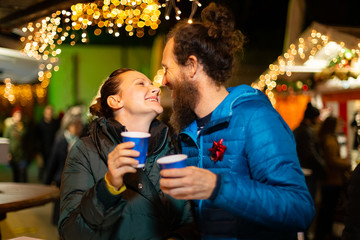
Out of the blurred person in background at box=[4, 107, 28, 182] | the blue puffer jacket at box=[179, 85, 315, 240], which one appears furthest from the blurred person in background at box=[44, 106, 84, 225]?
the blue puffer jacket at box=[179, 85, 315, 240]

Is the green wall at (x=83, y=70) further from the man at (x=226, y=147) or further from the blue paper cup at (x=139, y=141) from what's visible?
the blue paper cup at (x=139, y=141)

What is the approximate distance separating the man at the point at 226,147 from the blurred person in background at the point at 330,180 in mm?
4462

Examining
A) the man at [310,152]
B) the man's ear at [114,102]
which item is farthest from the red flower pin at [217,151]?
the man at [310,152]

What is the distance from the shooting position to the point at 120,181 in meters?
1.68

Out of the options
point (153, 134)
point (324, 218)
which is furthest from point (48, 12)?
point (324, 218)

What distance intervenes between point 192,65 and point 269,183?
2.63 feet

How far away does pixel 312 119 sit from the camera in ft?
19.5

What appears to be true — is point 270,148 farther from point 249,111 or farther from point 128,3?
point 128,3

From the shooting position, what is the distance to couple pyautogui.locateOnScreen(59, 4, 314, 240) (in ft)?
5.22

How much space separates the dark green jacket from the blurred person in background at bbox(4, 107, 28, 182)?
7.93m

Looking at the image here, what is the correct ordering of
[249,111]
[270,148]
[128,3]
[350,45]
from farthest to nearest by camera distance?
[350,45] → [128,3] → [249,111] → [270,148]

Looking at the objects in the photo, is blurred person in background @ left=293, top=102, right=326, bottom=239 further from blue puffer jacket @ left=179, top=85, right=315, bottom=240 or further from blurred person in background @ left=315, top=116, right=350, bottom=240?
blue puffer jacket @ left=179, top=85, right=315, bottom=240

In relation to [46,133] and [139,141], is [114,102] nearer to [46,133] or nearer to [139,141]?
[139,141]

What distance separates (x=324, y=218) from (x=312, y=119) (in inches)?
62.5
